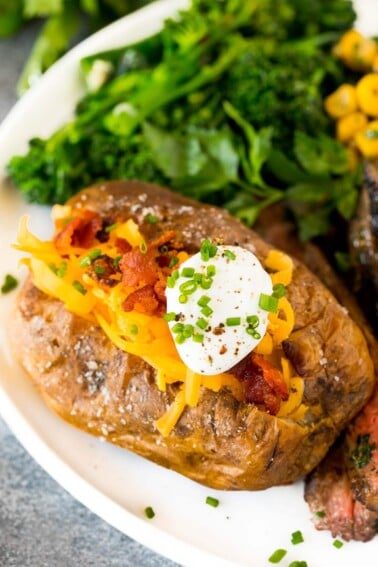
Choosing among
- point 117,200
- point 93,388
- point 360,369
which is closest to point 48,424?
point 93,388

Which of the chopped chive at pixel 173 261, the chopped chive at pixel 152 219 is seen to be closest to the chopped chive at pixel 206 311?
the chopped chive at pixel 173 261

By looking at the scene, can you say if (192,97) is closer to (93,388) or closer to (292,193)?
(292,193)

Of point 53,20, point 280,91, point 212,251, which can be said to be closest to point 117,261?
point 212,251

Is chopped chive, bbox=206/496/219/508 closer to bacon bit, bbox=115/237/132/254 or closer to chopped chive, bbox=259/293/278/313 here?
chopped chive, bbox=259/293/278/313

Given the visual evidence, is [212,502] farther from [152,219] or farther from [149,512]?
[152,219]

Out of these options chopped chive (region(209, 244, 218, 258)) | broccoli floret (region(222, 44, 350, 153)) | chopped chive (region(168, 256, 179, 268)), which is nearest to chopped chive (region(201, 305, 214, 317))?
chopped chive (region(209, 244, 218, 258))

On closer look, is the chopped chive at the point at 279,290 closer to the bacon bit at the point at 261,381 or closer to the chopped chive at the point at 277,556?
the bacon bit at the point at 261,381
